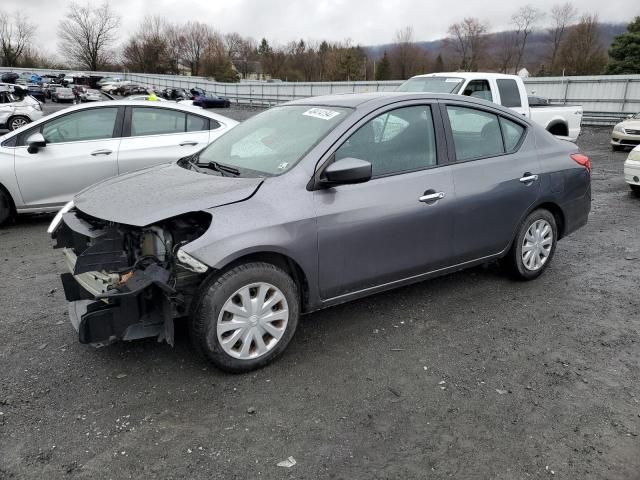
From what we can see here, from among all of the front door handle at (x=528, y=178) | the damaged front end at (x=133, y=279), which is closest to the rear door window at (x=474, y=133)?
the front door handle at (x=528, y=178)

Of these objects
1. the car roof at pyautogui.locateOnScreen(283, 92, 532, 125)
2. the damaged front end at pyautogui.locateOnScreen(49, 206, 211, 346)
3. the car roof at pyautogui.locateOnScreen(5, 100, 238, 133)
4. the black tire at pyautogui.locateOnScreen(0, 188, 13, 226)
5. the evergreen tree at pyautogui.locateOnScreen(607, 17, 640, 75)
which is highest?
the evergreen tree at pyautogui.locateOnScreen(607, 17, 640, 75)

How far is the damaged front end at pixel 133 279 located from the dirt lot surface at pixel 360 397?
39 cm

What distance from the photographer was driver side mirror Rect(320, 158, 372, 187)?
3334 millimetres

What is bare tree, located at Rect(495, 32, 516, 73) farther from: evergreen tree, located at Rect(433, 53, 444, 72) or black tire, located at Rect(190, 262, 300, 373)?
black tire, located at Rect(190, 262, 300, 373)

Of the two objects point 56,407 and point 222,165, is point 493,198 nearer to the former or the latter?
point 222,165

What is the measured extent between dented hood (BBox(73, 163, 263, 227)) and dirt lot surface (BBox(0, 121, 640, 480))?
992mm

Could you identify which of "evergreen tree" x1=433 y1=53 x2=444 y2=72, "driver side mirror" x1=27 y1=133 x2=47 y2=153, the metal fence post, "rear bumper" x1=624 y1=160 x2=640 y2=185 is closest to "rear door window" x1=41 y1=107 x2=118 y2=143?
"driver side mirror" x1=27 y1=133 x2=47 y2=153

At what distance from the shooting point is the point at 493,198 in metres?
4.31

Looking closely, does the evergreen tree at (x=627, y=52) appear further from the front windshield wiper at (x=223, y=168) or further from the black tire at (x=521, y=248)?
the front windshield wiper at (x=223, y=168)

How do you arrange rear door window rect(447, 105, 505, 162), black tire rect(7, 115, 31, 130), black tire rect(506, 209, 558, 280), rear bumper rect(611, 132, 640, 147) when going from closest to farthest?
1. rear door window rect(447, 105, 505, 162)
2. black tire rect(506, 209, 558, 280)
3. rear bumper rect(611, 132, 640, 147)
4. black tire rect(7, 115, 31, 130)

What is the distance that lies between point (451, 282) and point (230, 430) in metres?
2.81

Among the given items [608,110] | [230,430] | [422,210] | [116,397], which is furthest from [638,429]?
[608,110]

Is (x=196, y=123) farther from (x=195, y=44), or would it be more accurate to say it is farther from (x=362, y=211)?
(x=195, y=44)

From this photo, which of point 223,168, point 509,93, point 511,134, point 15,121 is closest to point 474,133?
point 511,134
